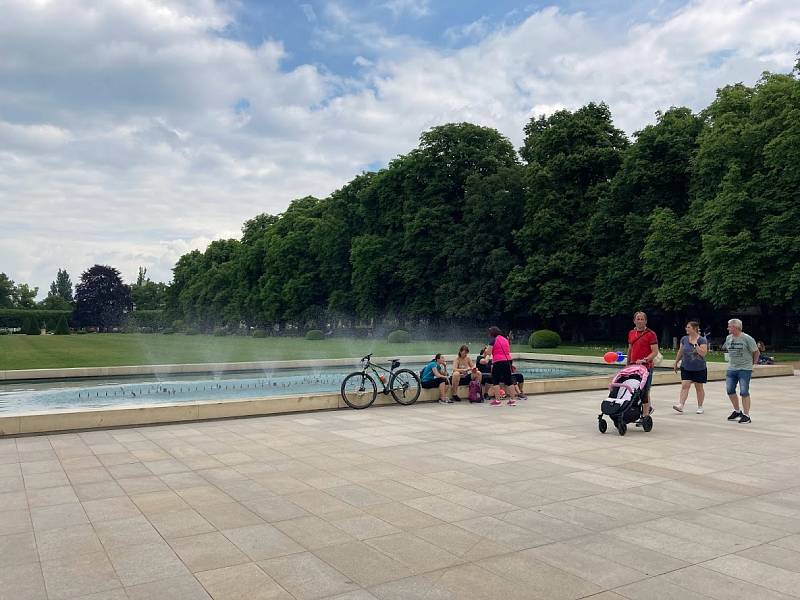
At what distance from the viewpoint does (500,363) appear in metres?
14.4

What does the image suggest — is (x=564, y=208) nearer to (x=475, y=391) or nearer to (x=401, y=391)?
(x=475, y=391)

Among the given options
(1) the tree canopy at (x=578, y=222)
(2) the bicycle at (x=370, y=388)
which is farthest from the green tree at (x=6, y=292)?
(2) the bicycle at (x=370, y=388)

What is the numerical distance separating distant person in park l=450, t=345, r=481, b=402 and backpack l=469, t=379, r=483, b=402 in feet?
0.43

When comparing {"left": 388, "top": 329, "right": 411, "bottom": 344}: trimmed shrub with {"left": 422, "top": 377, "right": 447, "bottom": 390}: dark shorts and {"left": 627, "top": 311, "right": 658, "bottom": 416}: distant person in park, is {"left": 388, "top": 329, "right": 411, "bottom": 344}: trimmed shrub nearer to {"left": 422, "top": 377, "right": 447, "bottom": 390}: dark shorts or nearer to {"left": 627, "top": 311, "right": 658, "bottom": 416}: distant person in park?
{"left": 422, "top": 377, "right": 447, "bottom": 390}: dark shorts

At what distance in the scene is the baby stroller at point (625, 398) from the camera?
10422 mm

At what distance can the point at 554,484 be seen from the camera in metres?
7.36

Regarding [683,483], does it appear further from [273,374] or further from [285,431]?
[273,374]

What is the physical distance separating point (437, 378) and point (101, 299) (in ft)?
399

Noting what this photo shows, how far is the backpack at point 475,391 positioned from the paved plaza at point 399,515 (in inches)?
149

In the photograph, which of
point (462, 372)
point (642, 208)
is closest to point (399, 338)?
point (642, 208)

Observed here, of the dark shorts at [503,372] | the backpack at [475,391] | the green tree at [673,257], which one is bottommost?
the backpack at [475,391]

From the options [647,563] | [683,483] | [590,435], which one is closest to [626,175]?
[590,435]

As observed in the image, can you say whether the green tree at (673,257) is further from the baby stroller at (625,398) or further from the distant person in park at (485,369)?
the baby stroller at (625,398)

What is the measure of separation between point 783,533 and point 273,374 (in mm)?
21161
